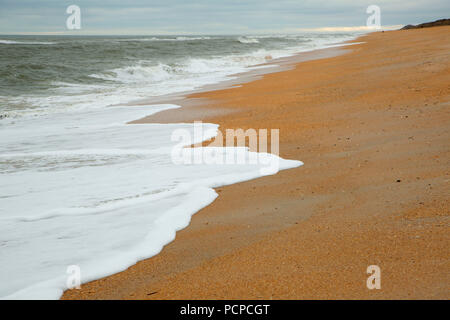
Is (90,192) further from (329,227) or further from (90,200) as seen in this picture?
(329,227)

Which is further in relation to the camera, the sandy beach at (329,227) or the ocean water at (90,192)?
the ocean water at (90,192)

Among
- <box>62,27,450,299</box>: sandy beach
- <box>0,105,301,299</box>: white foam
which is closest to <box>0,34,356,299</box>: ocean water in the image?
<box>0,105,301,299</box>: white foam

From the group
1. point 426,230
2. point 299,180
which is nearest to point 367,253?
point 426,230

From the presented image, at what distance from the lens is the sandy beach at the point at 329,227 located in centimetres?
235

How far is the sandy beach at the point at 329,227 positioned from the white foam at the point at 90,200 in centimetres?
20

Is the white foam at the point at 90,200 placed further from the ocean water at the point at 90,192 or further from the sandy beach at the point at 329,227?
the sandy beach at the point at 329,227

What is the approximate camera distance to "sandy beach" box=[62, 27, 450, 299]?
2352 millimetres

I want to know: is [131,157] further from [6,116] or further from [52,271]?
[6,116]

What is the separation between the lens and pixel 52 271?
8.78ft

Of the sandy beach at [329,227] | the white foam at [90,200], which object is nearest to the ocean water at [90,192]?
the white foam at [90,200]

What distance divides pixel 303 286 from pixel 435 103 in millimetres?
4956

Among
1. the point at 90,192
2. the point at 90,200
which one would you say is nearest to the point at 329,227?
the point at 90,200

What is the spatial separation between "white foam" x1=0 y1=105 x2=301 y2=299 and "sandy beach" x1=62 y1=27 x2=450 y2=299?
0.64 ft

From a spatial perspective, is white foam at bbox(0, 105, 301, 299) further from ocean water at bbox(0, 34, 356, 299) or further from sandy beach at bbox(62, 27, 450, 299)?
sandy beach at bbox(62, 27, 450, 299)
